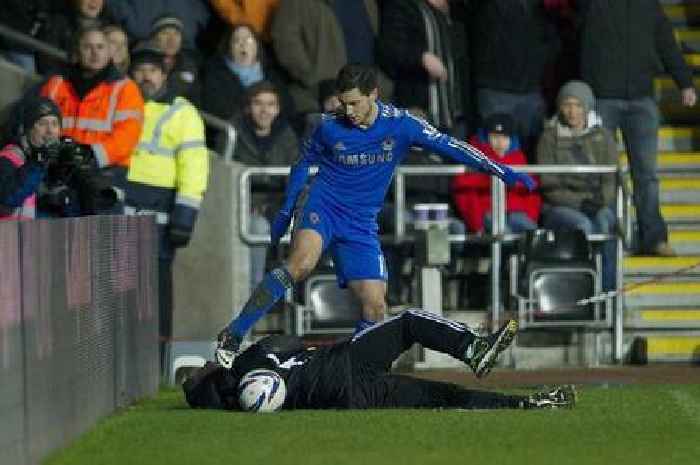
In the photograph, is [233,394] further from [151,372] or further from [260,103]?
[260,103]

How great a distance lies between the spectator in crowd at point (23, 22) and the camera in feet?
62.1

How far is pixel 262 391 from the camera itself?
43.9ft

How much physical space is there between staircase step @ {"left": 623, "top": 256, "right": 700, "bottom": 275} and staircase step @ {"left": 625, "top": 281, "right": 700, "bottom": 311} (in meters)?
0.17

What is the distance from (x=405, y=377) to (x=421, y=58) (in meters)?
7.01

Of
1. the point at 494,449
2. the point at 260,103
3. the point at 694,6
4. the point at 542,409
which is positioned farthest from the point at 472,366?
the point at 694,6

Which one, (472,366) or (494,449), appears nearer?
(494,449)

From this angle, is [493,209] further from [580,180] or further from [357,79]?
[357,79]

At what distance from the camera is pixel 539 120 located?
68.1 feet

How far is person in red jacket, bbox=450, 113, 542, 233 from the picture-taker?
19.8 m

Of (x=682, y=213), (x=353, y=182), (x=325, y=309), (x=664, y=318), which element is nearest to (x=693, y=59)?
(x=682, y=213)

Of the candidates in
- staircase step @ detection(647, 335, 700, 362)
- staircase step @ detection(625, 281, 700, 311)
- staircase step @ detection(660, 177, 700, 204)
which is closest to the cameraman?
staircase step @ detection(647, 335, 700, 362)

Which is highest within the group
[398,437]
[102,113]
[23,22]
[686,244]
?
[23,22]

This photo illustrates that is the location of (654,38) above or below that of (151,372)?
above

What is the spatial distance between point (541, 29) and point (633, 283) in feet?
7.78
